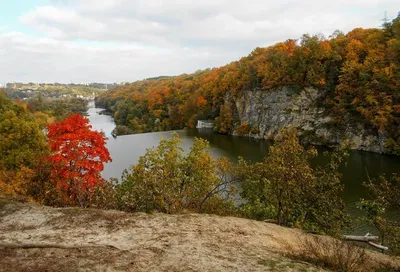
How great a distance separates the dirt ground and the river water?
17.0 metres

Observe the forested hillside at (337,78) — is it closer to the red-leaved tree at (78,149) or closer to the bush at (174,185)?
the bush at (174,185)

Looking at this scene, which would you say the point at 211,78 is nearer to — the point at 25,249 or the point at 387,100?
the point at 387,100

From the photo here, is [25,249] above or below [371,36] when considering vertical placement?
below

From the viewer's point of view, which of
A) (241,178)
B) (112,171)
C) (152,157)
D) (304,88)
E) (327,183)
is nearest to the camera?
(327,183)

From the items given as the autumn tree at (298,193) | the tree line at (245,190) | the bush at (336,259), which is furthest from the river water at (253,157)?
the bush at (336,259)

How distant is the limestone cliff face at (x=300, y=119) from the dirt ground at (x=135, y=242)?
5526 cm

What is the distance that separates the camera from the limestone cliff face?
205ft

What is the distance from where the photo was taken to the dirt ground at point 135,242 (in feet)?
27.8

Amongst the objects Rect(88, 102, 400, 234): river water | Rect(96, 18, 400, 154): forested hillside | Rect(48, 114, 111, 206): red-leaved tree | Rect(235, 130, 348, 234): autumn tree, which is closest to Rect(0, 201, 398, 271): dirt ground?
Rect(235, 130, 348, 234): autumn tree

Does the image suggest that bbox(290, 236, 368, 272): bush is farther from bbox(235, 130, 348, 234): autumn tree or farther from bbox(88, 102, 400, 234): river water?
bbox(88, 102, 400, 234): river water

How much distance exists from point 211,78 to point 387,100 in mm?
61874

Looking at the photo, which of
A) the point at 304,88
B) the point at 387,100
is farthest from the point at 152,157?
the point at 304,88

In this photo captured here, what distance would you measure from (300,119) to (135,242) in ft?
222

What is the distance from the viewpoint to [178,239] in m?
10.2
